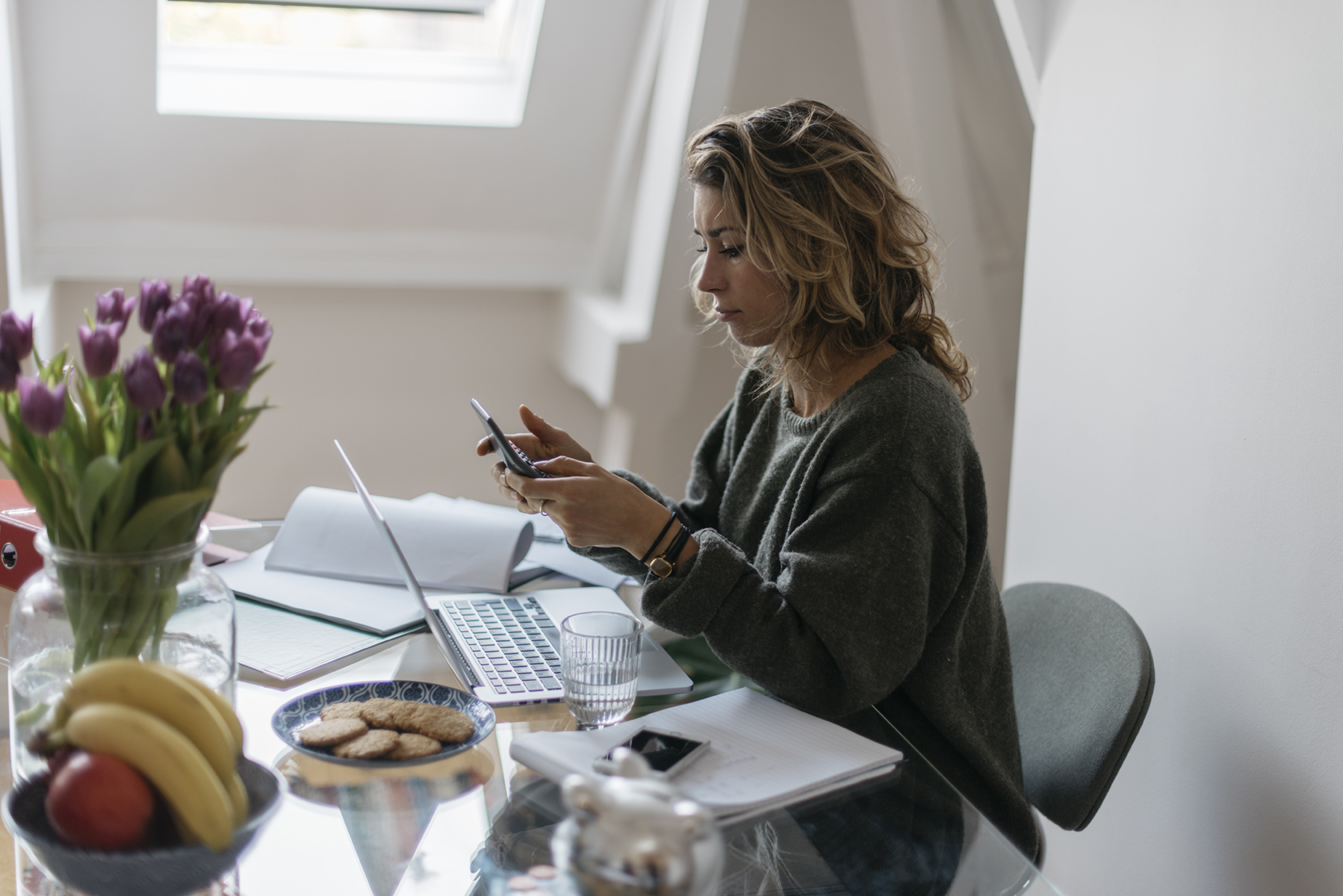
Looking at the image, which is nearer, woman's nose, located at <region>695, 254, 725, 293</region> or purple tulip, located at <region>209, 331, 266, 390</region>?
purple tulip, located at <region>209, 331, 266, 390</region>

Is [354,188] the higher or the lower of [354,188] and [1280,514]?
the higher

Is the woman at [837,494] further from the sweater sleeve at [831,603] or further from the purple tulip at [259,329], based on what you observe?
the purple tulip at [259,329]

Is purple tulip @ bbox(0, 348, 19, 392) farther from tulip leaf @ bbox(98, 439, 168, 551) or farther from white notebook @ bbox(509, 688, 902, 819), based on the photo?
white notebook @ bbox(509, 688, 902, 819)

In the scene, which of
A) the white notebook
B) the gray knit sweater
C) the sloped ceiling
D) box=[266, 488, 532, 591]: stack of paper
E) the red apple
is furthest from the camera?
the sloped ceiling

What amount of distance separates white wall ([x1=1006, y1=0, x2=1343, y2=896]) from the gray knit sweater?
0.27 metres

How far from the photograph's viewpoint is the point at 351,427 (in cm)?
282

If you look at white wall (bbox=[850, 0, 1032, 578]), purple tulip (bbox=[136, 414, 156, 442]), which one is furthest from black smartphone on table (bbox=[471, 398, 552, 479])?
white wall (bbox=[850, 0, 1032, 578])

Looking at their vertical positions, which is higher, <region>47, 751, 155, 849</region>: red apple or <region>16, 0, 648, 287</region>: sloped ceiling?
<region>16, 0, 648, 287</region>: sloped ceiling

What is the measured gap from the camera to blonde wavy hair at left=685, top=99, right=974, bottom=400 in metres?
1.32

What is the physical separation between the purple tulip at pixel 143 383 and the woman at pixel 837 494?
0.51 m

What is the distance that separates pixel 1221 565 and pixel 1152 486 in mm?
168

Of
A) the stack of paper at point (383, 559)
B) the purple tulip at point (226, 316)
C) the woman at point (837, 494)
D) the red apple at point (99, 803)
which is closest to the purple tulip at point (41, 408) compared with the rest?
the purple tulip at point (226, 316)

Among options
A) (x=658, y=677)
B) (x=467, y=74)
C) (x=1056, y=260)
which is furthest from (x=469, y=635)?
(x=467, y=74)

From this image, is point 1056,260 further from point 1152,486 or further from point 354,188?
point 354,188
